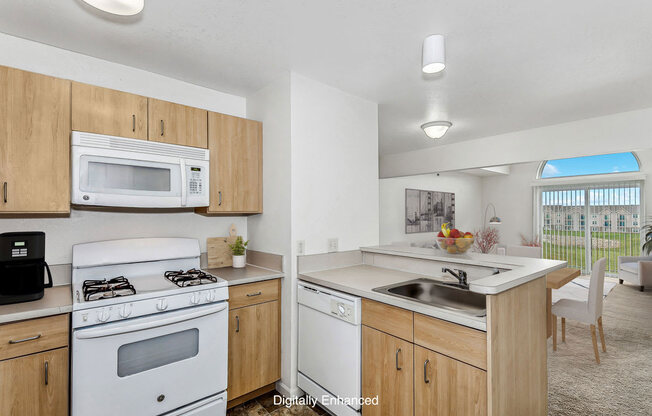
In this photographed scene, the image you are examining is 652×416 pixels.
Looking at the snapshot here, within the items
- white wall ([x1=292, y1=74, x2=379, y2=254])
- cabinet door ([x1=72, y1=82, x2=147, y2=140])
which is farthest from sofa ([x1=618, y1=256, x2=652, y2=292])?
cabinet door ([x1=72, y1=82, x2=147, y2=140])

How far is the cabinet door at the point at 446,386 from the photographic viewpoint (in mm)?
1444

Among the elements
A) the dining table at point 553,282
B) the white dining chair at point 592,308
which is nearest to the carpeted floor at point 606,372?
the white dining chair at point 592,308

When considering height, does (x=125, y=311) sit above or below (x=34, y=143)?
below

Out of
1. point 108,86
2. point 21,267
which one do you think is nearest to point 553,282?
point 21,267

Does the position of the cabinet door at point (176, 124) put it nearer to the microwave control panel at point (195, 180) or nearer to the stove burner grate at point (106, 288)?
the microwave control panel at point (195, 180)

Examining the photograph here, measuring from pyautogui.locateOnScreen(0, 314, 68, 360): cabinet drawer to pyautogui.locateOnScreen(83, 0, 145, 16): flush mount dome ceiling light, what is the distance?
153 cm

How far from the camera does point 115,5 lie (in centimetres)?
152

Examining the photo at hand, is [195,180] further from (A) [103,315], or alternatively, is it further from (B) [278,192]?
(A) [103,315]

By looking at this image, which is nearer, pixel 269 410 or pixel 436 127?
pixel 269 410

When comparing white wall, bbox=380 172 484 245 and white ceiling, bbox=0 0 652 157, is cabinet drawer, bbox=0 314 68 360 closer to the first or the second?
white ceiling, bbox=0 0 652 157

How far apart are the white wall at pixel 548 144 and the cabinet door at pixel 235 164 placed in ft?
10.8

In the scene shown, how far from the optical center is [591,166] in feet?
22.3

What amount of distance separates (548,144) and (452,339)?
11.3ft

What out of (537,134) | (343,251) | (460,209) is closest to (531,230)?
(460,209)
